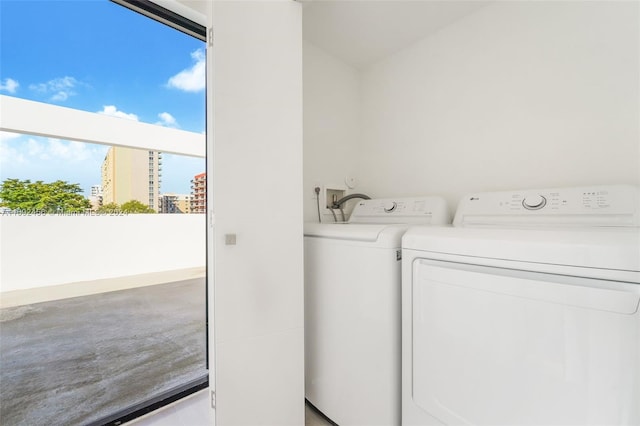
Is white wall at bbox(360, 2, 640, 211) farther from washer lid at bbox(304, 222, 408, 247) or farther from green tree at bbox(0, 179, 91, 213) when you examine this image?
green tree at bbox(0, 179, 91, 213)

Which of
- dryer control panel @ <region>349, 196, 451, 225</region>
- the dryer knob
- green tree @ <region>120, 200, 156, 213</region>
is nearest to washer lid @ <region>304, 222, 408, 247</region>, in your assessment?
dryer control panel @ <region>349, 196, 451, 225</region>

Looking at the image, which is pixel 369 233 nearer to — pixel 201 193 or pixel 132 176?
pixel 201 193

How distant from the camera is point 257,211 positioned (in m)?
1.21

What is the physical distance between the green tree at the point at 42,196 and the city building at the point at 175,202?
88 cm

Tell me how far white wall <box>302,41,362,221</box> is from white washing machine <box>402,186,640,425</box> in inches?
39.8

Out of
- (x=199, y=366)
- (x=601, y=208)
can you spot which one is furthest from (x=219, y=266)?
(x=601, y=208)

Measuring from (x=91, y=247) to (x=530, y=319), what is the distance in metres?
5.18

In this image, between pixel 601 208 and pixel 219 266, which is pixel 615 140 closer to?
pixel 601 208

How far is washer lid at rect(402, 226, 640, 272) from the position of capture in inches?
23.9

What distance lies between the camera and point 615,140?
1120 millimetres

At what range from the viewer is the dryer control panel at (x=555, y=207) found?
97cm

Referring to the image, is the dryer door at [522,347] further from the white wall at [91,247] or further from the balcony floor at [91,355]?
the white wall at [91,247]

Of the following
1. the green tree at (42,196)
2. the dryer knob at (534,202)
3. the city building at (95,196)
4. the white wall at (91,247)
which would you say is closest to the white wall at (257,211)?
the dryer knob at (534,202)

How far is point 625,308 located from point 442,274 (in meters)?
0.43
